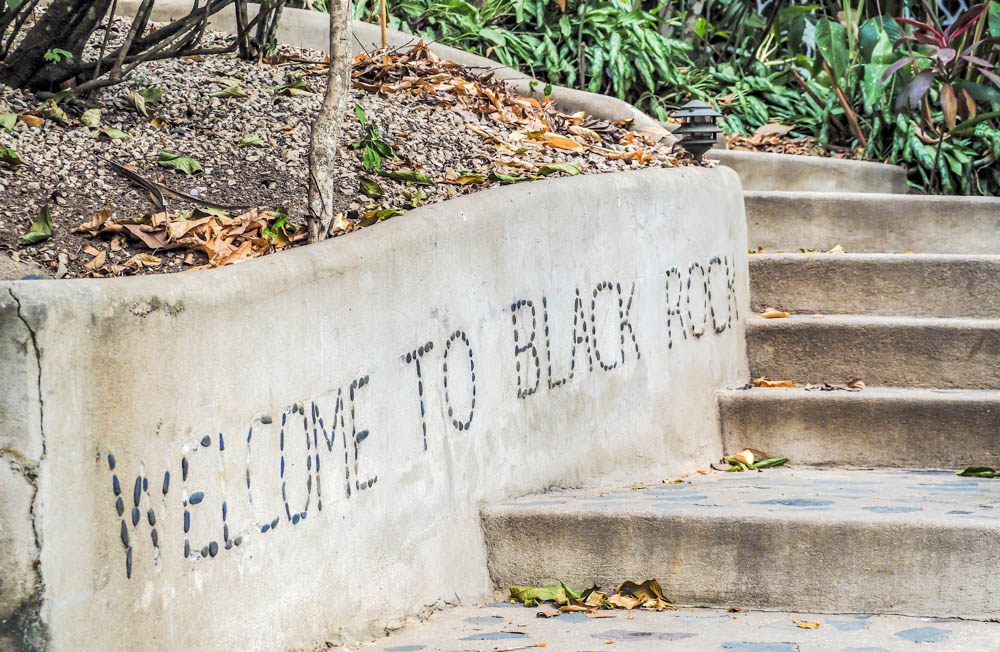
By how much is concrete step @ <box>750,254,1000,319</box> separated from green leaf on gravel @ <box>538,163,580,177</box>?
42.8 inches

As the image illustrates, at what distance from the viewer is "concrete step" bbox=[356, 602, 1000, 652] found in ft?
7.63

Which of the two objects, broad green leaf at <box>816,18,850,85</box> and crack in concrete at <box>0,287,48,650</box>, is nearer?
crack in concrete at <box>0,287,48,650</box>

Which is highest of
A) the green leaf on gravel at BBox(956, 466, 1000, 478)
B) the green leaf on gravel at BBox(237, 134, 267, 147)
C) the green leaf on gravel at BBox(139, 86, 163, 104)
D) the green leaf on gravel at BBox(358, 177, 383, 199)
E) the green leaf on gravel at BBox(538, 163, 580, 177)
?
the green leaf on gravel at BBox(139, 86, 163, 104)

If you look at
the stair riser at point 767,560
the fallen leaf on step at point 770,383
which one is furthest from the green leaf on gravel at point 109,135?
the fallen leaf on step at point 770,383

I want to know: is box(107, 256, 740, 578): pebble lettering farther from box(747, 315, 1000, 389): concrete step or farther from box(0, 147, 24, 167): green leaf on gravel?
box(0, 147, 24, 167): green leaf on gravel

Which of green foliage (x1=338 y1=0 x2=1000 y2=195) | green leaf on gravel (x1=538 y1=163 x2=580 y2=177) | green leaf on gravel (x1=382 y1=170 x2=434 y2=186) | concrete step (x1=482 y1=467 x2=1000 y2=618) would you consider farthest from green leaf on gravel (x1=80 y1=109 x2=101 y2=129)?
green foliage (x1=338 y1=0 x2=1000 y2=195)

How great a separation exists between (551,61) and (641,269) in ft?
10.5

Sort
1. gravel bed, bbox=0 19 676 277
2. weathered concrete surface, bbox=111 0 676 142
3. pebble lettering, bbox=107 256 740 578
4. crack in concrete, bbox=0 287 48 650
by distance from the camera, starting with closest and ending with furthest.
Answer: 1. crack in concrete, bbox=0 287 48 650
2. pebble lettering, bbox=107 256 740 578
3. gravel bed, bbox=0 19 676 277
4. weathered concrete surface, bbox=111 0 676 142

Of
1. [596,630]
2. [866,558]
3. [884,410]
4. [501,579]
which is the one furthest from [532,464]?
[884,410]

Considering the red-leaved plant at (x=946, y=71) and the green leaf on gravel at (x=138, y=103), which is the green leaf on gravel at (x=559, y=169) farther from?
the red-leaved plant at (x=946, y=71)

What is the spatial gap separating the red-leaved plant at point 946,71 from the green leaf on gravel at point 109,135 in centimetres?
349

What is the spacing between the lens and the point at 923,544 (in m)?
2.58

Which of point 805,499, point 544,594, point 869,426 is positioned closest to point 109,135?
point 544,594

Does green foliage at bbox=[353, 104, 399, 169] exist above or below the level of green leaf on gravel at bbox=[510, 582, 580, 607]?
above
